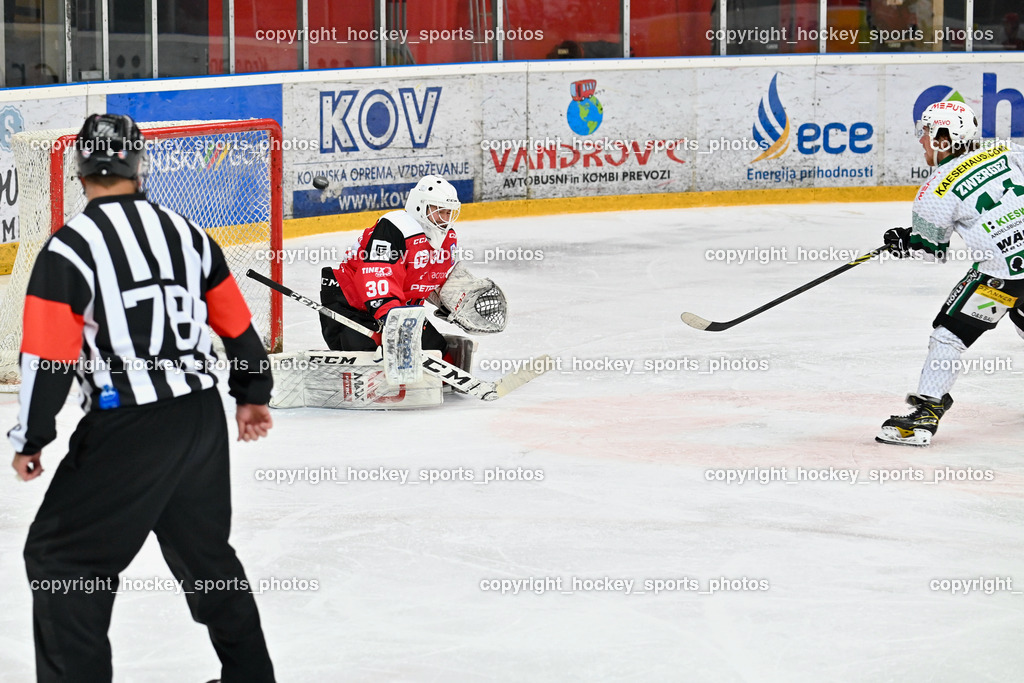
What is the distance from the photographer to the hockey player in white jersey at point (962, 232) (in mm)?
4867

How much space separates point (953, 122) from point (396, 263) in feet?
6.63

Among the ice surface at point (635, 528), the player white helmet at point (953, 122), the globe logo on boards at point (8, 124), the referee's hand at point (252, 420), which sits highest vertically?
the globe logo on boards at point (8, 124)

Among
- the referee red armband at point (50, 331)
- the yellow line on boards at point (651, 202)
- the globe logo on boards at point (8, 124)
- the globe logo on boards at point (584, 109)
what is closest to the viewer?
the referee red armband at point (50, 331)

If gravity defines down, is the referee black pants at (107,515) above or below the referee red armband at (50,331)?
below

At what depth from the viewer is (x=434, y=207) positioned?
548cm

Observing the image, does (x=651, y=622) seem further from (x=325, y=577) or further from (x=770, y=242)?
(x=770, y=242)

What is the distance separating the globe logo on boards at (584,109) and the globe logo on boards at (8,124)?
4.73 meters

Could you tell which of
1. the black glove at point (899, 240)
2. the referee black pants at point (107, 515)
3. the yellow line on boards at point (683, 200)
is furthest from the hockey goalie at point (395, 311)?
the yellow line on boards at point (683, 200)

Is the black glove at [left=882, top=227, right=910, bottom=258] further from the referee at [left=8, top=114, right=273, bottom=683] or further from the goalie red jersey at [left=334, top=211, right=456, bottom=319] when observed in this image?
the referee at [left=8, top=114, right=273, bottom=683]

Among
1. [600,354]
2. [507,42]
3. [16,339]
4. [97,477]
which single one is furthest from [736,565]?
[507,42]

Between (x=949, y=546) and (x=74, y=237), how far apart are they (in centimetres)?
260

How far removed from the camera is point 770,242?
10.2 m

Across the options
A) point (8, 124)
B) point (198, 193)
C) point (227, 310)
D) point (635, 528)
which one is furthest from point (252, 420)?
point (8, 124)

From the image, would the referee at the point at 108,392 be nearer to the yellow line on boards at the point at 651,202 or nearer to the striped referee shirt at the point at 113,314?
the striped referee shirt at the point at 113,314
